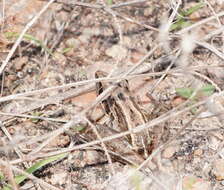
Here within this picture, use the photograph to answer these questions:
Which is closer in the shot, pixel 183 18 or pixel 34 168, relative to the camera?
pixel 34 168

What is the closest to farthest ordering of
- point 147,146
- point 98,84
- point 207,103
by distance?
point 207,103 < point 147,146 < point 98,84

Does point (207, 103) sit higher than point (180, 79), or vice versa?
point (207, 103)

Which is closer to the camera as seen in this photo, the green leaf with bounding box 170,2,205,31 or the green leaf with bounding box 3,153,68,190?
the green leaf with bounding box 3,153,68,190

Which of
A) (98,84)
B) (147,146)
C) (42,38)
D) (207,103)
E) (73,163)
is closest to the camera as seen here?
(207,103)

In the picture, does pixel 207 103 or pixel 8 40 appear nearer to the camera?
pixel 207 103

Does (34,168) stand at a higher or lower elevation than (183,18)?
lower

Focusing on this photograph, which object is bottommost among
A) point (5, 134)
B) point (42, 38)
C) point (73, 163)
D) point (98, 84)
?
point (73, 163)

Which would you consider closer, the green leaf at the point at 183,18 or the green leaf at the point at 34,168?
the green leaf at the point at 34,168

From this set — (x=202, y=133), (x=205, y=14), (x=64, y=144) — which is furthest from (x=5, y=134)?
(x=205, y=14)

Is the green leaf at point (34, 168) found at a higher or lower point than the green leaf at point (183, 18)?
lower

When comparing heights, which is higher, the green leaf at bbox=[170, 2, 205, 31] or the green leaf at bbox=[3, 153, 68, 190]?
the green leaf at bbox=[170, 2, 205, 31]

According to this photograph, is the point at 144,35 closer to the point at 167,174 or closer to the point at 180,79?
the point at 180,79
